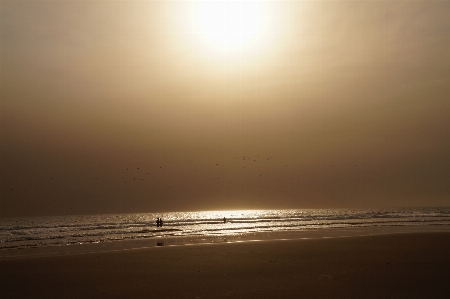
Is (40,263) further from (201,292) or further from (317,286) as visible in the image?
(317,286)

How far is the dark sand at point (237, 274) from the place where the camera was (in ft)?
41.5

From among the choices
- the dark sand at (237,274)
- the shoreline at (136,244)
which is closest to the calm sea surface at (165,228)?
the shoreline at (136,244)

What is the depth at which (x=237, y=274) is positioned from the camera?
15.5 m

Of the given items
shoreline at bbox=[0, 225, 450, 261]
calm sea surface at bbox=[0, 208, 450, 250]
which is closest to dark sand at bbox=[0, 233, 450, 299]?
shoreline at bbox=[0, 225, 450, 261]

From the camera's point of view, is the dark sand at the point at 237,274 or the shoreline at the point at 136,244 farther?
the shoreline at the point at 136,244

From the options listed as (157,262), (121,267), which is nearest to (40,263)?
(121,267)

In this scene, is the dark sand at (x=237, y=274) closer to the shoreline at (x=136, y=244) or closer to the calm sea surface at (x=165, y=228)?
the shoreline at (x=136, y=244)

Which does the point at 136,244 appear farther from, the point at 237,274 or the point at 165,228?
the point at 165,228

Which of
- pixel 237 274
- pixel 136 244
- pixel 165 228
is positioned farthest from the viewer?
pixel 165 228

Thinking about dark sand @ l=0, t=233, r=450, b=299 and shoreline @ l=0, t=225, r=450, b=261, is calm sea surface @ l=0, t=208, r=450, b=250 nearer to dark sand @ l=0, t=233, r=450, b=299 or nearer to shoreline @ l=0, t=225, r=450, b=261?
shoreline @ l=0, t=225, r=450, b=261

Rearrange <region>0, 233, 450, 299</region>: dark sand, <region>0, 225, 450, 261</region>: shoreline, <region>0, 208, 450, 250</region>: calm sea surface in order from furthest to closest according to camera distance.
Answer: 1. <region>0, 208, 450, 250</region>: calm sea surface
2. <region>0, 225, 450, 261</region>: shoreline
3. <region>0, 233, 450, 299</region>: dark sand

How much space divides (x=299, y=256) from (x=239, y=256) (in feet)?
10.1

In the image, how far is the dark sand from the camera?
1266 centimetres

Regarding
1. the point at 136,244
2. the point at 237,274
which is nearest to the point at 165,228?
the point at 136,244
